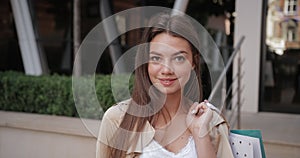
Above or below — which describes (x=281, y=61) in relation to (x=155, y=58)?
below

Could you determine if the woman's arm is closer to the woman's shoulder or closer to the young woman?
the young woman

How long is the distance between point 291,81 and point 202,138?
478 centimetres

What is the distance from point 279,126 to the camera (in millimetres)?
4367

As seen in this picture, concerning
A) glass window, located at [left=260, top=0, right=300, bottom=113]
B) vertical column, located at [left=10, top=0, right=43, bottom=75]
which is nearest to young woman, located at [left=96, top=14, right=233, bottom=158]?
glass window, located at [left=260, top=0, right=300, bottom=113]

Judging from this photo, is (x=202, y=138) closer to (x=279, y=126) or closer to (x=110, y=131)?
(x=110, y=131)

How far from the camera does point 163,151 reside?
4.65 feet

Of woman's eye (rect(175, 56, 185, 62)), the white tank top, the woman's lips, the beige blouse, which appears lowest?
the white tank top

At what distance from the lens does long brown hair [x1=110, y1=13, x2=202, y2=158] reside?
133 cm

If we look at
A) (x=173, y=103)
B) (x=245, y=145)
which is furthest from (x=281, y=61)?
(x=173, y=103)

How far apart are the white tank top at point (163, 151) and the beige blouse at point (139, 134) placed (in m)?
0.02

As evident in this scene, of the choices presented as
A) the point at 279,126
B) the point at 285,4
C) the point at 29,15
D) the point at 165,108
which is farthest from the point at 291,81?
the point at 165,108

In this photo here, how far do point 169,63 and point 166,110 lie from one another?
0.81 feet

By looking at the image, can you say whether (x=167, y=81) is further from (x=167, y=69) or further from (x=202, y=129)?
(x=202, y=129)

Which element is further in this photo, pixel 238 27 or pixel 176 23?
pixel 238 27
